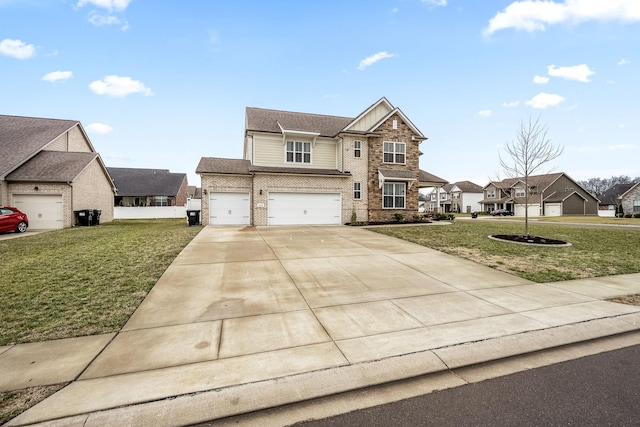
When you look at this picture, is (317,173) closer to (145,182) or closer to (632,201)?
(145,182)

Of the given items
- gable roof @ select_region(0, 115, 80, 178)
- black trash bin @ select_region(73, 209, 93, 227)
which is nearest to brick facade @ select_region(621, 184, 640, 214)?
black trash bin @ select_region(73, 209, 93, 227)

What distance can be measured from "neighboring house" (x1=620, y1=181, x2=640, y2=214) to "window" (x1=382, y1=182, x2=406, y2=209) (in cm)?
4735

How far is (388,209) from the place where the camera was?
20.4 m

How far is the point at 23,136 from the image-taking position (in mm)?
20453

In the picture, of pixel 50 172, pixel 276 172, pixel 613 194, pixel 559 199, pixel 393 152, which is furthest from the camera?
pixel 613 194

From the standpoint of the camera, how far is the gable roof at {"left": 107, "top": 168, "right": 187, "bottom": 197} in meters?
39.0

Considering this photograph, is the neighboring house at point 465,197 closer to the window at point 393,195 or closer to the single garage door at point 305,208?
the window at point 393,195

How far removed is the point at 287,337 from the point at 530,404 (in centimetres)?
270

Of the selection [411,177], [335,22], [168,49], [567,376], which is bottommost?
[567,376]

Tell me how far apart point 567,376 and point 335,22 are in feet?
60.8

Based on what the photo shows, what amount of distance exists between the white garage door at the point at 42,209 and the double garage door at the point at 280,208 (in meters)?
10.1

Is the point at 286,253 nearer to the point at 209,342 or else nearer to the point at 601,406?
the point at 209,342

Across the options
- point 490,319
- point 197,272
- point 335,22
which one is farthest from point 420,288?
point 335,22

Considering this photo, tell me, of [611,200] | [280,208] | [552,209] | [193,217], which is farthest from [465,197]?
[193,217]
